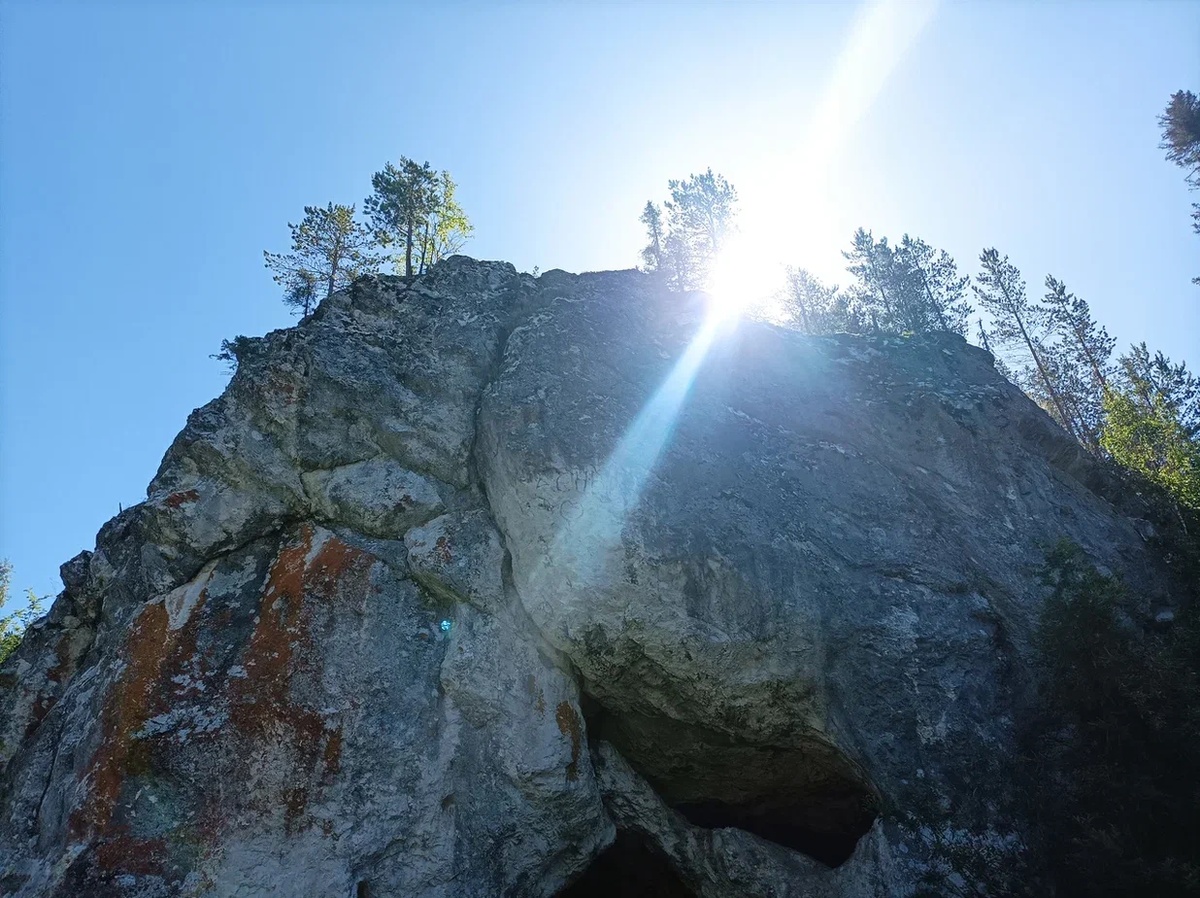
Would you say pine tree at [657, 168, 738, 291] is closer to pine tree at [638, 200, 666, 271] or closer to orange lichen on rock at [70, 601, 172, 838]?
pine tree at [638, 200, 666, 271]

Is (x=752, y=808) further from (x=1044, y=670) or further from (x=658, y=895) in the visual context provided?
(x=1044, y=670)

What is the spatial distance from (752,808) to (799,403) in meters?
8.17

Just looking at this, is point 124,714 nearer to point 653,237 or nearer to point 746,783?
point 746,783

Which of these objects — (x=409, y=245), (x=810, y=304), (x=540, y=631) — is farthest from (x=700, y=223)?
(x=540, y=631)

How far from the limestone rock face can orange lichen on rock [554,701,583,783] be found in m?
0.05

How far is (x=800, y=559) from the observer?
11.6 m

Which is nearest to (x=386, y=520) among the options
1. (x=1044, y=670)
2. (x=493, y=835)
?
(x=493, y=835)

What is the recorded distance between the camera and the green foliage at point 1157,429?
1716 cm

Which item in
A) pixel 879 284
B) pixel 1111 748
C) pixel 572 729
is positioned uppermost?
pixel 879 284

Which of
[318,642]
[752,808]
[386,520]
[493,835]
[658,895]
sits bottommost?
[658,895]

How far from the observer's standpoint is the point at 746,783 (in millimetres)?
12766

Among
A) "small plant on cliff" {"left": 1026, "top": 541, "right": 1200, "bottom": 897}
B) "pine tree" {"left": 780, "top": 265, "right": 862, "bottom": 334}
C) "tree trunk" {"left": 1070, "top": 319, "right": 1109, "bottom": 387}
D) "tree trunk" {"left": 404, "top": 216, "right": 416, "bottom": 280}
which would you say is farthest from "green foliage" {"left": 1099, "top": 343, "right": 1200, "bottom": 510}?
"tree trunk" {"left": 404, "top": 216, "right": 416, "bottom": 280}

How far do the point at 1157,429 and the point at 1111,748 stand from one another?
1552cm

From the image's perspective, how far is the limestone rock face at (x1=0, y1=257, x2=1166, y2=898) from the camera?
9648mm
